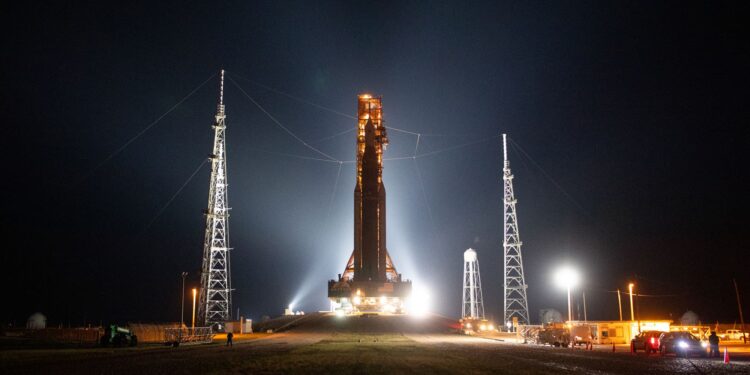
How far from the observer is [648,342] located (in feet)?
94.3

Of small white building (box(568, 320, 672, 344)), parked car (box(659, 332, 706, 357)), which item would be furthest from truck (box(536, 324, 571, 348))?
parked car (box(659, 332, 706, 357))

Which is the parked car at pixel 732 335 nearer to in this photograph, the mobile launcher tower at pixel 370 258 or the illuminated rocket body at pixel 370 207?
the mobile launcher tower at pixel 370 258

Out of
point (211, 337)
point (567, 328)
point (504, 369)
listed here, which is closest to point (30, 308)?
point (211, 337)

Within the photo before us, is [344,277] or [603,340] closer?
[603,340]

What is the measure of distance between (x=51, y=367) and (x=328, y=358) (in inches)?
358

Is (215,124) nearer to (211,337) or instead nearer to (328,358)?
(211,337)

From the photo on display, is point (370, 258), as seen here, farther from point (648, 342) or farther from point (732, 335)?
point (648, 342)

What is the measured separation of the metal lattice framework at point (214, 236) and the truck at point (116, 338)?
54.2 feet

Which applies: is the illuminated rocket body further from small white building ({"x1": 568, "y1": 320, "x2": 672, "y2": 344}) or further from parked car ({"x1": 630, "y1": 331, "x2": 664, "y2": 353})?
parked car ({"x1": 630, "y1": 331, "x2": 664, "y2": 353})

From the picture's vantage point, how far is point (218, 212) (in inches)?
2119

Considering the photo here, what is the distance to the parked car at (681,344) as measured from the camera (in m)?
26.3

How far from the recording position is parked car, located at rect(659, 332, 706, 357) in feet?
86.4

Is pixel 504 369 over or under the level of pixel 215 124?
under

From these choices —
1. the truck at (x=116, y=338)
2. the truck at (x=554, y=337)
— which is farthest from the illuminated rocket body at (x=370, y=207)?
the truck at (x=116, y=338)
